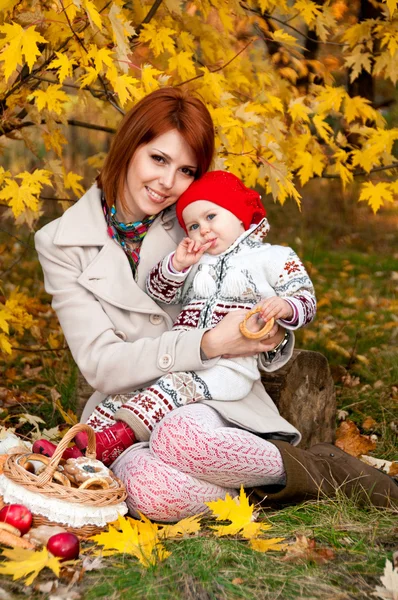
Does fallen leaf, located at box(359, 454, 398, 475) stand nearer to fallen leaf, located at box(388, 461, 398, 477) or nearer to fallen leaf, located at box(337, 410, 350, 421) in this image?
fallen leaf, located at box(388, 461, 398, 477)

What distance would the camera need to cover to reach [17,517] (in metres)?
2.68

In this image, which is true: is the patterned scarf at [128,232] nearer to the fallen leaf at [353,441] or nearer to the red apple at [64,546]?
the red apple at [64,546]

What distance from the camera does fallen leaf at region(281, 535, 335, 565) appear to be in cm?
260

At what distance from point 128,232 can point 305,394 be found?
1.13 meters

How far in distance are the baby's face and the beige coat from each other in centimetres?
28

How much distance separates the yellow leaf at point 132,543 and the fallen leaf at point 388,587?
0.65 m

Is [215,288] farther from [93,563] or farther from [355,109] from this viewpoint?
[355,109]

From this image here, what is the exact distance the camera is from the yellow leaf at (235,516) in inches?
111

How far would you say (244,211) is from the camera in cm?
326

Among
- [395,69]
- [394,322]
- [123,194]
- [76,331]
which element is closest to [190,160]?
[123,194]

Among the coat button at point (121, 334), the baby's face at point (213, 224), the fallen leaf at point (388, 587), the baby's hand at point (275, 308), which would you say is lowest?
the fallen leaf at point (388, 587)

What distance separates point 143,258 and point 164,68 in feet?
3.90

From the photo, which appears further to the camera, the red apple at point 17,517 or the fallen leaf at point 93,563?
the red apple at point 17,517

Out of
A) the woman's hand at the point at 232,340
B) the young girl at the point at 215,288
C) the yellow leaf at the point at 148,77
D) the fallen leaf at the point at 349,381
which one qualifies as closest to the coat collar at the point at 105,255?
the young girl at the point at 215,288
